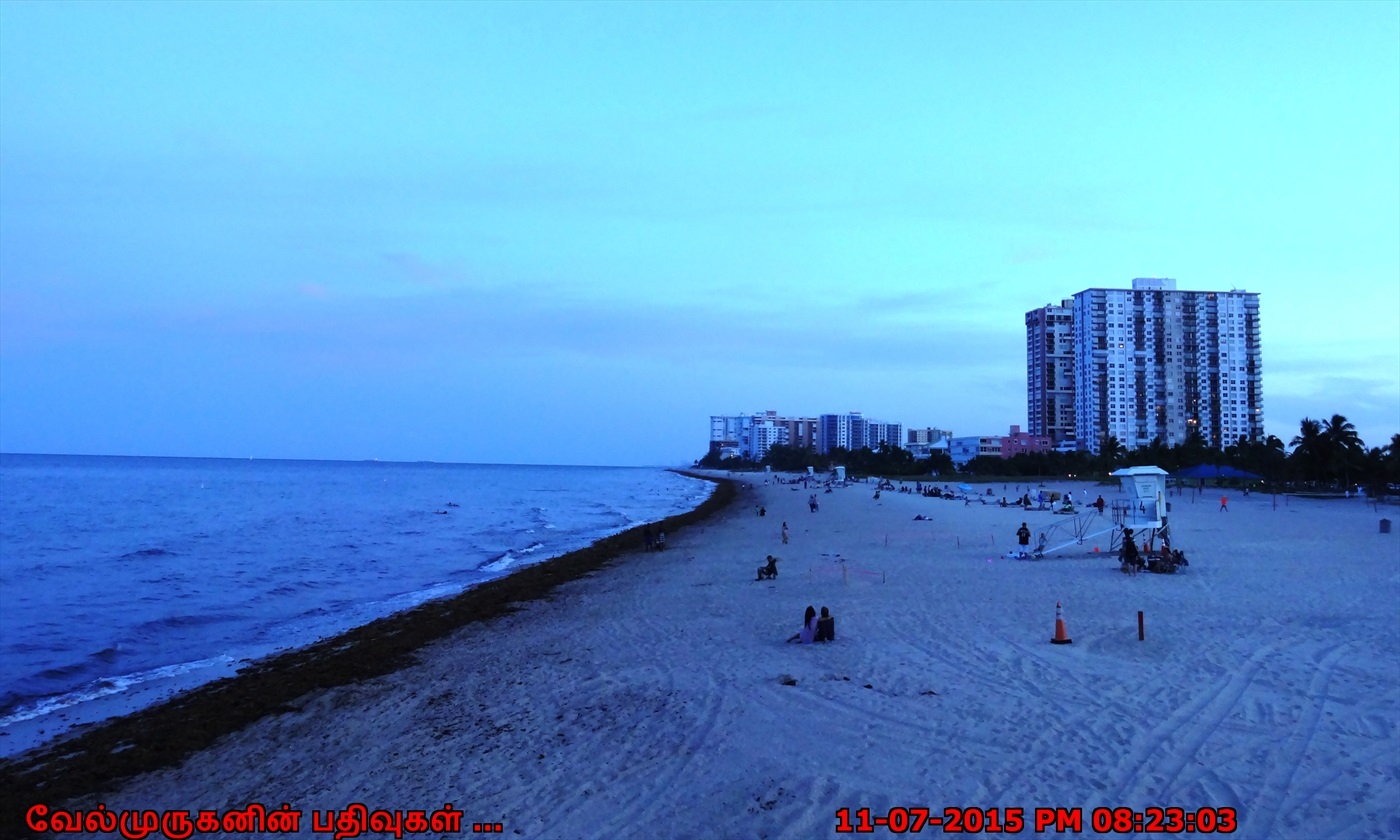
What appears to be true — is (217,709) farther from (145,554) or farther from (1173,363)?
(1173,363)

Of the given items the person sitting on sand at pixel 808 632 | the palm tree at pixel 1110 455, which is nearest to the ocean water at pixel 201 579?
the person sitting on sand at pixel 808 632

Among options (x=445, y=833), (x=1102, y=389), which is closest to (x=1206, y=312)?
(x=1102, y=389)

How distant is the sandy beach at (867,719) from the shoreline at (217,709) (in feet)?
1.56

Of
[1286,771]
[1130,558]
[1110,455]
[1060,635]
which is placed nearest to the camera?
[1286,771]

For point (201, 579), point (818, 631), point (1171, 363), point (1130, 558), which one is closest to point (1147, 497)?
point (1130, 558)

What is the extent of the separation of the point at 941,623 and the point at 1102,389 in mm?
147204

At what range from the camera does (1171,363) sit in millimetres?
143500

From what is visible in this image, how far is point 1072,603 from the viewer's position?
53.8 ft

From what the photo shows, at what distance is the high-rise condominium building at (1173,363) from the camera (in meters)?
143

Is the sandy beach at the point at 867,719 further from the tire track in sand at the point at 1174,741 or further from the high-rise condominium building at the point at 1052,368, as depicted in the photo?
the high-rise condominium building at the point at 1052,368

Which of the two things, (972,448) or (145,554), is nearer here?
(145,554)

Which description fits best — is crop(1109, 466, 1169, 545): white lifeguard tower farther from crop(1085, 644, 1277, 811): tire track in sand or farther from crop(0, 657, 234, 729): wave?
crop(0, 657, 234, 729): wave

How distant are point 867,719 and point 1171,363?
519 ft

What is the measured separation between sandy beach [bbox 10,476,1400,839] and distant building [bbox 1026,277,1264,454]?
139m
